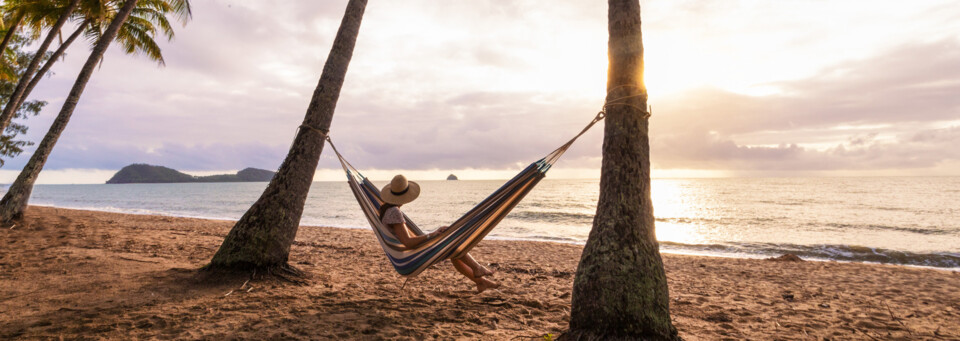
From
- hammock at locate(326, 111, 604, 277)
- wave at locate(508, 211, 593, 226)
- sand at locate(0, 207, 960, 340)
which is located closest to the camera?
sand at locate(0, 207, 960, 340)

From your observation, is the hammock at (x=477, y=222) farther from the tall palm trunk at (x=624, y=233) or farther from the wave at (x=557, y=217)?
the wave at (x=557, y=217)

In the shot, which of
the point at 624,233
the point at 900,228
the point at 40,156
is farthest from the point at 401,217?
the point at 900,228

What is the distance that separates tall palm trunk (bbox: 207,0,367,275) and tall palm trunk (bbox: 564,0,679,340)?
255 centimetres

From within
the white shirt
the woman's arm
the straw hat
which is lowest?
the woman's arm

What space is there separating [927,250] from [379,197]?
450 inches

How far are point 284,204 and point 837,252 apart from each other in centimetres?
1024

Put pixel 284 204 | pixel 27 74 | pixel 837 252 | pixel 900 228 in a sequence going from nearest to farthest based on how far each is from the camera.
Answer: pixel 284 204, pixel 27 74, pixel 837 252, pixel 900 228

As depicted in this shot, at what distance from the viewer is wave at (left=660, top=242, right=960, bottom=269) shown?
25.2 ft

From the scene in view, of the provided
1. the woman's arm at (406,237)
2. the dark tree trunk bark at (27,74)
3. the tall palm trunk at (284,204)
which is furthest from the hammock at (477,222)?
the dark tree trunk bark at (27,74)

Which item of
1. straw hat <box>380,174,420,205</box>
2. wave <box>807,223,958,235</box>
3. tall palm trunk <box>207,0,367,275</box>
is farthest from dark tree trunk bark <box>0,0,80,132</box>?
wave <box>807,223,958,235</box>

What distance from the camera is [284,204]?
3.65 meters

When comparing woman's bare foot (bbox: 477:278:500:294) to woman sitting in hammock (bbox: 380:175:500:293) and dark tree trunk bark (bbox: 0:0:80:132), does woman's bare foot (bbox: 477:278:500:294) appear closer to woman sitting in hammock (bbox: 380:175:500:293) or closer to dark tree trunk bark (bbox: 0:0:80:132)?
woman sitting in hammock (bbox: 380:175:500:293)

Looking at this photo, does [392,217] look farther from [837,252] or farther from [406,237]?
[837,252]

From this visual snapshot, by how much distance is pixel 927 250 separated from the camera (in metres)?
8.77
